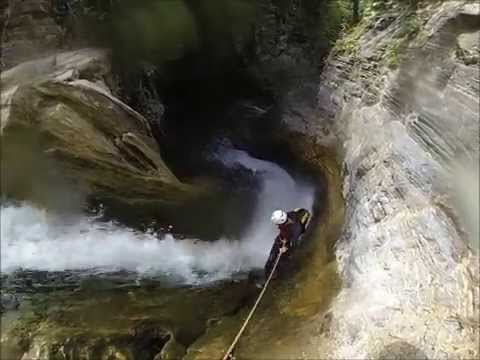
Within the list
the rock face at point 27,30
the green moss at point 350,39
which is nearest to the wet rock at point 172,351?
the rock face at point 27,30

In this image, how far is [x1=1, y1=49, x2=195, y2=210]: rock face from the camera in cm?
→ 838

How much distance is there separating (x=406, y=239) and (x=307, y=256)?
187 cm

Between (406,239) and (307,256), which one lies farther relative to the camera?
(307,256)

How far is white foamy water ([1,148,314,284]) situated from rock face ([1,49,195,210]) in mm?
503

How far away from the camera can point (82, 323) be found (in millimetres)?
7352

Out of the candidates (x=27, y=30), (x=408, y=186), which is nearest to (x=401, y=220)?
(x=408, y=186)

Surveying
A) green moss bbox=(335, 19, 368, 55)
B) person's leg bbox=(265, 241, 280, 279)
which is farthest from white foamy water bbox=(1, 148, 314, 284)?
green moss bbox=(335, 19, 368, 55)

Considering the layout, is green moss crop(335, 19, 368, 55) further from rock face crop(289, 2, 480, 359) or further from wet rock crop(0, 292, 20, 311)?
wet rock crop(0, 292, 20, 311)

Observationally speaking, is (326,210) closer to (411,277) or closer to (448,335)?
(411,277)

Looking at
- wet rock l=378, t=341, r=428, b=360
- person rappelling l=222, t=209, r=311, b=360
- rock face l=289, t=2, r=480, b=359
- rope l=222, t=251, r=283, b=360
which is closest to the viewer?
wet rock l=378, t=341, r=428, b=360

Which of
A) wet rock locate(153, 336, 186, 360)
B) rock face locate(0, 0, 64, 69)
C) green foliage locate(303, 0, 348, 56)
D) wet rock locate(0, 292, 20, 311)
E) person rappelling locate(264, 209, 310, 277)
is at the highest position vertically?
green foliage locate(303, 0, 348, 56)

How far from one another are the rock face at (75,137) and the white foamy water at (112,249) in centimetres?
50

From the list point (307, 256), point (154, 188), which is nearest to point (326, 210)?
point (307, 256)

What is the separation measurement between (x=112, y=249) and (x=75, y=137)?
1.88 m
